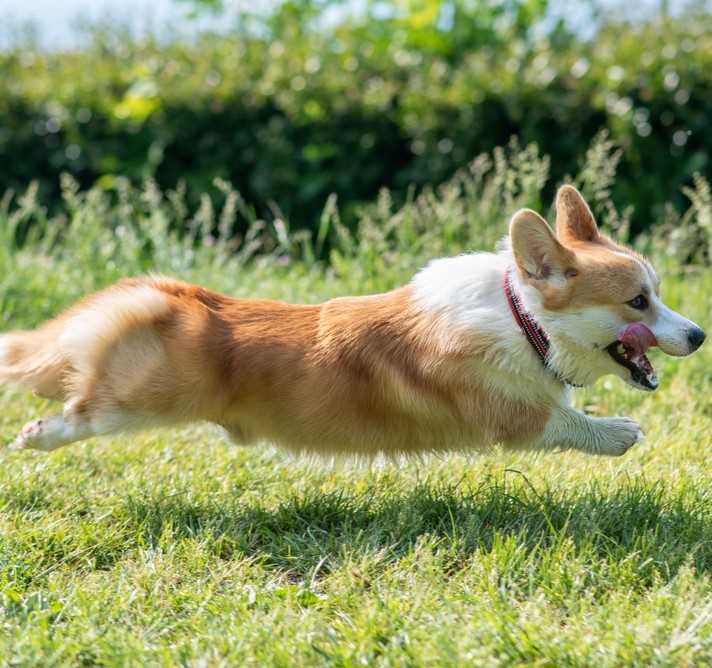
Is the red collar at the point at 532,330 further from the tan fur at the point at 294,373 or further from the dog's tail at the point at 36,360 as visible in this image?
the dog's tail at the point at 36,360

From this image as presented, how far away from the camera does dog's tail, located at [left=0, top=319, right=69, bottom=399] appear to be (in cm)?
420

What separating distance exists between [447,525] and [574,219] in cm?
130

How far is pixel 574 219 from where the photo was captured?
4.09 metres

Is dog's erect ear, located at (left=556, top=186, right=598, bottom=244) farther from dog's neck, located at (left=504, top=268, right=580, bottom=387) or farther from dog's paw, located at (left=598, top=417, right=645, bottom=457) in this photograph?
dog's paw, located at (left=598, top=417, right=645, bottom=457)

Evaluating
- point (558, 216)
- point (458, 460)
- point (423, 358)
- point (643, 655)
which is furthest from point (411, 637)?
point (558, 216)

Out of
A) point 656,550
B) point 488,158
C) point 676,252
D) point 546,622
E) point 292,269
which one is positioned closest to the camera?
point 546,622

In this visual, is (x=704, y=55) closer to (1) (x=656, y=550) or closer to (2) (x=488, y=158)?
(2) (x=488, y=158)

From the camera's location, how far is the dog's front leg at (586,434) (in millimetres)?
3891

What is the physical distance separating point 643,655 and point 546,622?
304 mm

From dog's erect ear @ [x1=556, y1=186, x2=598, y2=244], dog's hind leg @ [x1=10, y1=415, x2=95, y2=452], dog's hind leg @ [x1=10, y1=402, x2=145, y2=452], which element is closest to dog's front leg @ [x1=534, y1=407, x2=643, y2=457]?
dog's erect ear @ [x1=556, y1=186, x2=598, y2=244]

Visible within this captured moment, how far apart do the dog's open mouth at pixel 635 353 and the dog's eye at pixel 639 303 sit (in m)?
0.06

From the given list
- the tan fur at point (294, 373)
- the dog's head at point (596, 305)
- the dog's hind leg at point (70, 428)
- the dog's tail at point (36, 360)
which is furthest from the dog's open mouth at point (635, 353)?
the dog's tail at point (36, 360)

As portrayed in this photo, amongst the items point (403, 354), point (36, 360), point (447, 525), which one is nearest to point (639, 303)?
point (403, 354)

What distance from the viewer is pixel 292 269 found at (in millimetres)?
6816
